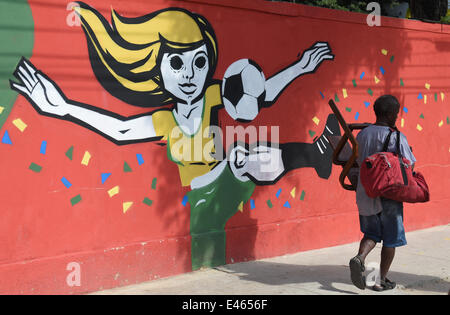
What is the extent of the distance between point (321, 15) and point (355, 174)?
278 cm

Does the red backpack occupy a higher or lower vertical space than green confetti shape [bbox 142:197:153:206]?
higher

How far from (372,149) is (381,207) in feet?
1.77

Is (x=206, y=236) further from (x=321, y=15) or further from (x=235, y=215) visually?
(x=321, y=15)

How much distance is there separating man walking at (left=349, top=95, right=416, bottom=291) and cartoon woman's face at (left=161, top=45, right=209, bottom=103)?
1883 mm

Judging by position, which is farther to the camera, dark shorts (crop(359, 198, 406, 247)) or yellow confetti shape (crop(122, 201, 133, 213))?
yellow confetti shape (crop(122, 201, 133, 213))

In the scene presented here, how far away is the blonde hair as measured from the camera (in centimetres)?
600

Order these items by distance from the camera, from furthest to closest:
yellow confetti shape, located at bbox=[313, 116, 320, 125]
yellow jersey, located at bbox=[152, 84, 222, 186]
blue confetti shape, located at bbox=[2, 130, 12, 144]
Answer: yellow confetti shape, located at bbox=[313, 116, 320, 125]
yellow jersey, located at bbox=[152, 84, 222, 186]
blue confetti shape, located at bbox=[2, 130, 12, 144]

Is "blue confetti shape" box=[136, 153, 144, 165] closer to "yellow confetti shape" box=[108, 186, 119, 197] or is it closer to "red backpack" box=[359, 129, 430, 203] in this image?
"yellow confetti shape" box=[108, 186, 119, 197]

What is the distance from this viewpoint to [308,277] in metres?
6.59

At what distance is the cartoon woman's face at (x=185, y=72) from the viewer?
6.58 meters

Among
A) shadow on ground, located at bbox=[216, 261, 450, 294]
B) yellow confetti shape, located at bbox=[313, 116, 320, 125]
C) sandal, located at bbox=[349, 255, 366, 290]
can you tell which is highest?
yellow confetti shape, located at bbox=[313, 116, 320, 125]

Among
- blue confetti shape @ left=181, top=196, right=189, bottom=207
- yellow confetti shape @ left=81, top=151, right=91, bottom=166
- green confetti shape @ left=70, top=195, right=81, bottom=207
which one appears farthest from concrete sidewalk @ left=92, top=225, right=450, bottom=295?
yellow confetti shape @ left=81, top=151, right=91, bottom=166

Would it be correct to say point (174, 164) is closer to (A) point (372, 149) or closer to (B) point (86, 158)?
(B) point (86, 158)

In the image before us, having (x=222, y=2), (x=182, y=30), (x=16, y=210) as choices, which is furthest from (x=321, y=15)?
(x=16, y=210)
